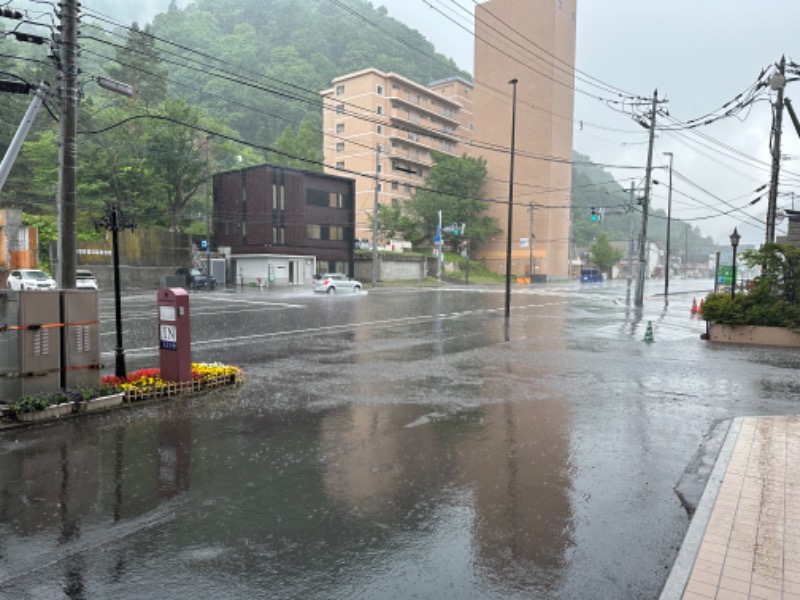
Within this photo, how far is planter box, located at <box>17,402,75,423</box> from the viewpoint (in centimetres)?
748

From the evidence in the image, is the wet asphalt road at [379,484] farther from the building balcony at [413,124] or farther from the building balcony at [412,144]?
the building balcony at [412,144]

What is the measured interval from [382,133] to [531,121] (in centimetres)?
2129

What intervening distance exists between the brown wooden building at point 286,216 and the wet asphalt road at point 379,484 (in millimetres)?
41249

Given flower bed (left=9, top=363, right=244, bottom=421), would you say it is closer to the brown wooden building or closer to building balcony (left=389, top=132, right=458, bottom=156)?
the brown wooden building

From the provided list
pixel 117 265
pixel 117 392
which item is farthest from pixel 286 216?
pixel 117 392

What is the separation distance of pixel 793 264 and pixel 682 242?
624ft

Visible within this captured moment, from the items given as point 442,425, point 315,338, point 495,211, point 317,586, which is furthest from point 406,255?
point 317,586

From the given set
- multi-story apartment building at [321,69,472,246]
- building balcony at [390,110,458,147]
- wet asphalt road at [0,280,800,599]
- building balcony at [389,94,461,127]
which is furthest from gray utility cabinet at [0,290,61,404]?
building balcony at [389,94,461,127]

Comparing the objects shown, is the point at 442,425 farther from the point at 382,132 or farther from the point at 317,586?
the point at 382,132

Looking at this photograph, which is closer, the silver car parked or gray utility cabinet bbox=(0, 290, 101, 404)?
gray utility cabinet bbox=(0, 290, 101, 404)

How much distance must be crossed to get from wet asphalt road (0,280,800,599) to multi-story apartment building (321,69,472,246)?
6680cm

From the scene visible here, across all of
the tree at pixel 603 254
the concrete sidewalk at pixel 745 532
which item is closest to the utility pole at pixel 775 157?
the concrete sidewalk at pixel 745 532

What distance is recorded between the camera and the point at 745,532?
4.49 meters

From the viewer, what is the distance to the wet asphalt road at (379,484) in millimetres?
3904
